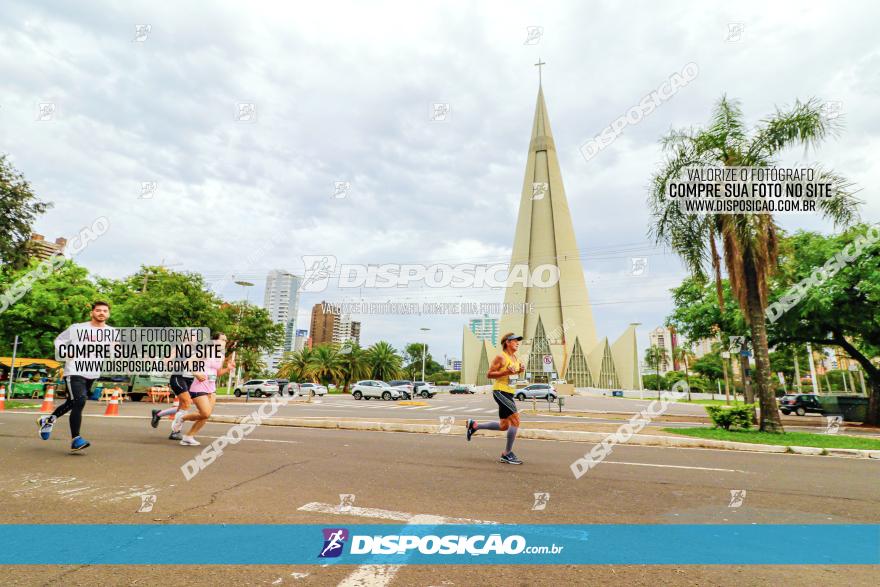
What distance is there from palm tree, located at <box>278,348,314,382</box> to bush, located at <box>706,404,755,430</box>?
44717 millimetres

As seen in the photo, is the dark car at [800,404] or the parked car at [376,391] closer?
the dark car at [800,404]

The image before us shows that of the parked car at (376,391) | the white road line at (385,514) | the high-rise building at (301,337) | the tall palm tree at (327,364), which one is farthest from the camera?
the high-rise building at (301,337)

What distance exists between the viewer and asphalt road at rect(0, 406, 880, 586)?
2729 millimetres

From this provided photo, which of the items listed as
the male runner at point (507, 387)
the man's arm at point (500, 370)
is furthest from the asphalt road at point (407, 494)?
the man's arm at point (500, 370)

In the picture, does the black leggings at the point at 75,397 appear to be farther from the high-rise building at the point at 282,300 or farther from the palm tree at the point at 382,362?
the high-rise building at the point at 282,300

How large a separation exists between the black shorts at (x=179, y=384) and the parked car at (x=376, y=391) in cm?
3030

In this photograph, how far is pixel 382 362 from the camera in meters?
57.1

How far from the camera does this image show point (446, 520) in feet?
12.2

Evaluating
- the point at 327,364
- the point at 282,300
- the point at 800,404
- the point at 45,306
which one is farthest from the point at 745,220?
the point at 282,300

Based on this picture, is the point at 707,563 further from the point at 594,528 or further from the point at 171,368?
the point at 171,368

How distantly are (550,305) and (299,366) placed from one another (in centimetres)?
5671

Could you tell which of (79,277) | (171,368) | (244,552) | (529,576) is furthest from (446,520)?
(79,277)

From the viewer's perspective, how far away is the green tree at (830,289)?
16.2 meters

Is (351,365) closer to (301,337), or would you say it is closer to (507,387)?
(507,387)
